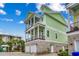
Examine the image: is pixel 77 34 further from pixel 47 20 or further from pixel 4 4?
pixel 4 4

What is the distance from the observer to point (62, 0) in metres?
5.11

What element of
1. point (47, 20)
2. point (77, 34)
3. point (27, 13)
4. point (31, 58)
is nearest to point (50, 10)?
point (47, 20)

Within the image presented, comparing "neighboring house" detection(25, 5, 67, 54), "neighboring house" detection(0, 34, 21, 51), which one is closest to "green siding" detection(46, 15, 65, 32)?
"neighboring house" detection(25, 5, 67, 54)

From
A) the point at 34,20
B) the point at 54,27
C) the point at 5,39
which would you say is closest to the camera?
the point at 5,39

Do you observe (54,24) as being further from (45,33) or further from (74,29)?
(74,29)

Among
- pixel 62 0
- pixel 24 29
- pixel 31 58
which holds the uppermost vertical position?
pixel 62 0

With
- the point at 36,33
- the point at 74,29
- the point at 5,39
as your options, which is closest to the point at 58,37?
the point at 74,29

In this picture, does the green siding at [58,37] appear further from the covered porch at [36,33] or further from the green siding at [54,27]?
the covered porch at [36,33]

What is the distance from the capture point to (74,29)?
5.26 m

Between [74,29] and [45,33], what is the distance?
0.79m

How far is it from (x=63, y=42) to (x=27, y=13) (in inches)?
48.2

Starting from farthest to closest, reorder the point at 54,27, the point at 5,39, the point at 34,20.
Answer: the point at 54,27
the point at 34,20
the point at 5,39

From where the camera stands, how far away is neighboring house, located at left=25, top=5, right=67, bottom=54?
5152 millimetres

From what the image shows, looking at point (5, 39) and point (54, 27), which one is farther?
point (54, 27)
